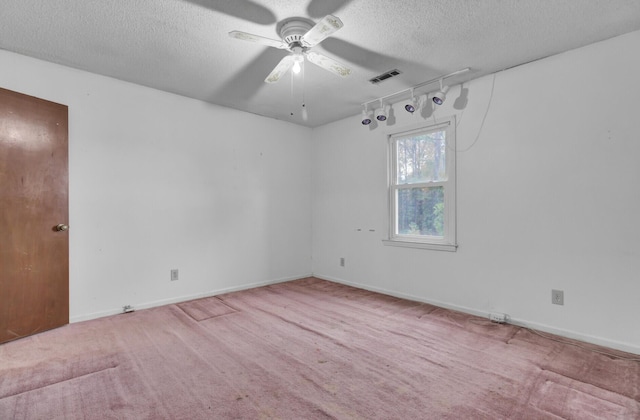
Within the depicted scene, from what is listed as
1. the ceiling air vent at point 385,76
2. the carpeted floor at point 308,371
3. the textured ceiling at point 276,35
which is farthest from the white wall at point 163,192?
the ceiling air vent at point 385,76

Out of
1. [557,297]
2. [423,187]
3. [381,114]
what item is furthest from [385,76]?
[557,297]

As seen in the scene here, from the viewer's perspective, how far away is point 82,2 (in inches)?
77.5

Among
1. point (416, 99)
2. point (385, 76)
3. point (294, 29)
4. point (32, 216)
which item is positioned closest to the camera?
point (294, 29)

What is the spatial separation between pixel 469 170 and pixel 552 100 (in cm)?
88

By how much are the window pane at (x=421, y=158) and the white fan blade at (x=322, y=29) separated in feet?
6.45

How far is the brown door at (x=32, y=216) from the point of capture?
2410mm

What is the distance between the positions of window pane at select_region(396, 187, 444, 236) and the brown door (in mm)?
3519

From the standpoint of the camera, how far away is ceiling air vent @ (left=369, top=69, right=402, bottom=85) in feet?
9.71

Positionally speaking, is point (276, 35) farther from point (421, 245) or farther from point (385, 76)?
point (421, 245)

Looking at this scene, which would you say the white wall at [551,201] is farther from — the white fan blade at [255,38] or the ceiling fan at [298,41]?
the white fan blade at [255,38]

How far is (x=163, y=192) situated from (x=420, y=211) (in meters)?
2.99

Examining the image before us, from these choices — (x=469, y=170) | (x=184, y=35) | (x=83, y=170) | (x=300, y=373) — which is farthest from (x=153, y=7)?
(x=469, y=170)

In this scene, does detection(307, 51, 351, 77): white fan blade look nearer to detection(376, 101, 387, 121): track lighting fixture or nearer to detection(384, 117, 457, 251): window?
detection(376, 101, 387, 121): track lighting fixture

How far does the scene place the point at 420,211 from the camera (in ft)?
11.9
